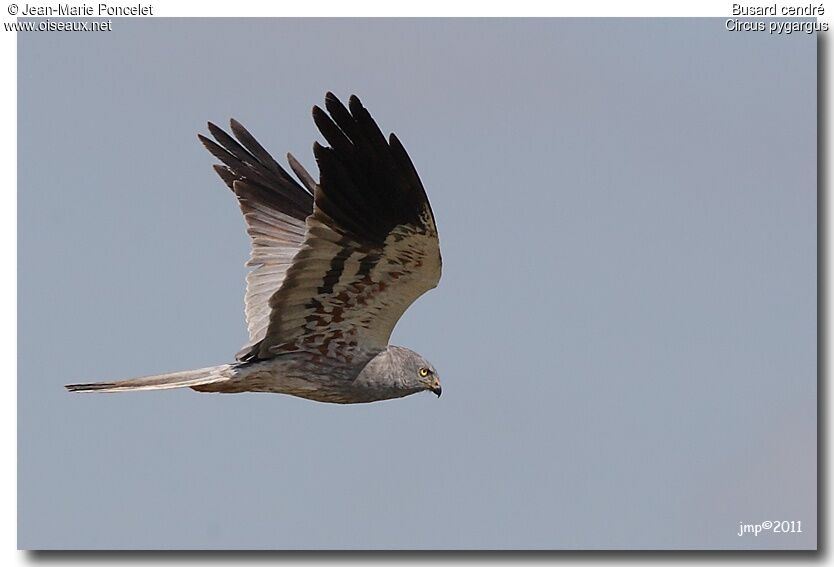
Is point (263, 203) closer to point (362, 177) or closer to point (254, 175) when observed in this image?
point (254, 175)

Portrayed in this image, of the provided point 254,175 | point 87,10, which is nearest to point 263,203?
point 254,175

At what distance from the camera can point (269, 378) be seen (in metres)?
10.3

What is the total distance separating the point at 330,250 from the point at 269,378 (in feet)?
4.20

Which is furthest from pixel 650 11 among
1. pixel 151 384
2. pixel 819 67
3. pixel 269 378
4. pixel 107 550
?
pixel 107 550

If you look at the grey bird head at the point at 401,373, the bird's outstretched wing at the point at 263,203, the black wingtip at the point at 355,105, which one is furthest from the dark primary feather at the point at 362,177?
the bird's outstretched wing at the point at 263,203

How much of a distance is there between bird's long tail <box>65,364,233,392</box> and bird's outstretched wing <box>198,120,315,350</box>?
1.12 metres

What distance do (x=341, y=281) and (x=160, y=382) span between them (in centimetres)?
141

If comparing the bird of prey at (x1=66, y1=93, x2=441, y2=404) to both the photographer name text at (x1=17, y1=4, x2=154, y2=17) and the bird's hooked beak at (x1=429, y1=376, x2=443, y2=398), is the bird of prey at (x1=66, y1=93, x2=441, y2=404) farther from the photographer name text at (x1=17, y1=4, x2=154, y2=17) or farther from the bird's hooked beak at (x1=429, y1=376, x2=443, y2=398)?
the photographer name text at (x1=17, y1=4, x2=154, y2=17)

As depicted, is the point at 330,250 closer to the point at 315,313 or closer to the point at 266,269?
the point at 315,313

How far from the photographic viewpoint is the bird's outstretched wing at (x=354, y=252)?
9.11 metres

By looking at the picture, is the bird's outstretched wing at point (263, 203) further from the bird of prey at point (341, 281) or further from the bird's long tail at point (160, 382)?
the bird's long tail at point (160, 382)

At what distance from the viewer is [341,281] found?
9.85 m

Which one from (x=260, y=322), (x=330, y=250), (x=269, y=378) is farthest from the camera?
(x=260, y=322)

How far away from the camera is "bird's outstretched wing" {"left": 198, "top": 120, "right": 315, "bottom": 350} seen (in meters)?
11.5
